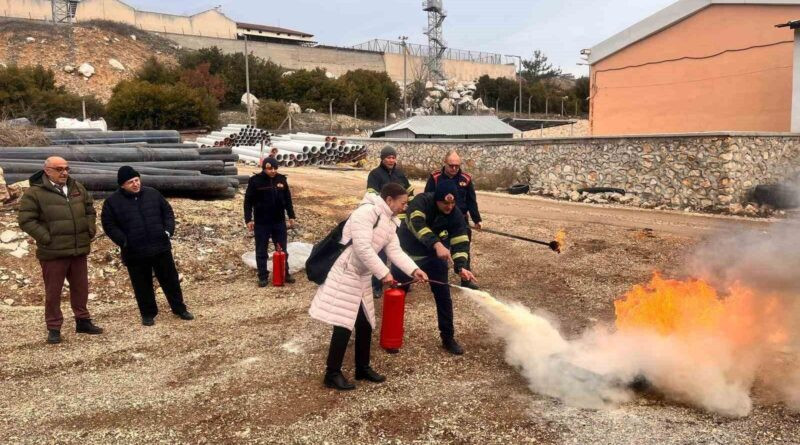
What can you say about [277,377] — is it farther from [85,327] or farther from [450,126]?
[450,126]

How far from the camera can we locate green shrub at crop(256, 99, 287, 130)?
46.7 m

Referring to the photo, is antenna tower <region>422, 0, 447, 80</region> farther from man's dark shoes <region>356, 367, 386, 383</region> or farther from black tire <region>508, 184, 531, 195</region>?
man's dark shoes <region>356, 367, 386, 383</region>

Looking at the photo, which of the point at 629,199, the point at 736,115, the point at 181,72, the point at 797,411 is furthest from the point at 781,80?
the point at 181,72

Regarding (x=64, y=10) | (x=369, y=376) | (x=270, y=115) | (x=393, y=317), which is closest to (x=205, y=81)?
(x=270, y=115)

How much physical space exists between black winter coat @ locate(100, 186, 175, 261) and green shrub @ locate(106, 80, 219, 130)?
A: 1433 inches

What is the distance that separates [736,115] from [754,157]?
4.07 m

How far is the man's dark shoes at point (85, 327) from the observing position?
623cm

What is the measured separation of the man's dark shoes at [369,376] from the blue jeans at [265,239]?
364cm

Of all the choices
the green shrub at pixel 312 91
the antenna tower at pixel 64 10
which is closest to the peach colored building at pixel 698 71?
the green shrub at pixel 312 91

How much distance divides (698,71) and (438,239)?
1781 cm

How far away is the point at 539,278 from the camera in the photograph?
880 cm

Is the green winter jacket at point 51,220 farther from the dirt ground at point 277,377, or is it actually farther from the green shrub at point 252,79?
the green shrub at point 252,79

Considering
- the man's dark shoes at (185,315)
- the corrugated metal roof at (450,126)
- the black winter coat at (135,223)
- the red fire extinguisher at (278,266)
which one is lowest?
the man's dark shoes at (185,315)

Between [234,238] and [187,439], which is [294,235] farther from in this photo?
[187,439]
